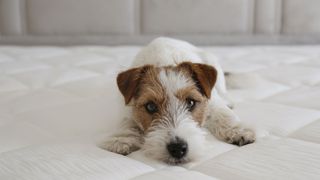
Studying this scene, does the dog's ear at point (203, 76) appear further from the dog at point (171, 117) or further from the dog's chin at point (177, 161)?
the dog's chin at point (177, 161)

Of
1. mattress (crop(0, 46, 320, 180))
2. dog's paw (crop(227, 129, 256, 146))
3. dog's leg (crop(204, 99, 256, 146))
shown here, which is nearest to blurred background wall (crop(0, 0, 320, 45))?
mattress (crop(0, 46, 320, 180))

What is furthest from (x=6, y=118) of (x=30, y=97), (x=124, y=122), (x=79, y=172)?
(x=79, y=172)

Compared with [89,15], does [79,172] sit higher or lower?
lower

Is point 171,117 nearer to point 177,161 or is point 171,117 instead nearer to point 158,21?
point 177,161

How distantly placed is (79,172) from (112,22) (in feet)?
8.07

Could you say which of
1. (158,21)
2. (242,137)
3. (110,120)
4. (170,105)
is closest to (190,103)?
(170,105)

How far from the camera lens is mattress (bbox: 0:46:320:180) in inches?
40.9

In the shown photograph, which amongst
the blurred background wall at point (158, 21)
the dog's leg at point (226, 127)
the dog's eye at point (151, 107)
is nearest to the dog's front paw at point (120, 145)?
the dog's eye at point (151, 107)

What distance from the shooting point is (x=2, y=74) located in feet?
7.20

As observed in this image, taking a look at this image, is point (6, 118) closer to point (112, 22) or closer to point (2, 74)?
point (2, 74)

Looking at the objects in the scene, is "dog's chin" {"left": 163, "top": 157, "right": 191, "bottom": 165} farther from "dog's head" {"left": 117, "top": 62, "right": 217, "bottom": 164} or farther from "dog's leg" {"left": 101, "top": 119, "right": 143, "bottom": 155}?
"dog's leg" {"left": 101, "top": 119, "right": 143, "bottom": 155}

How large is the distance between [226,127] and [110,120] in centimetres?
45

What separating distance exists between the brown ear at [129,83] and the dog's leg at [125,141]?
0.11 metres

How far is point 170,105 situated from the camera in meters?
1.28
